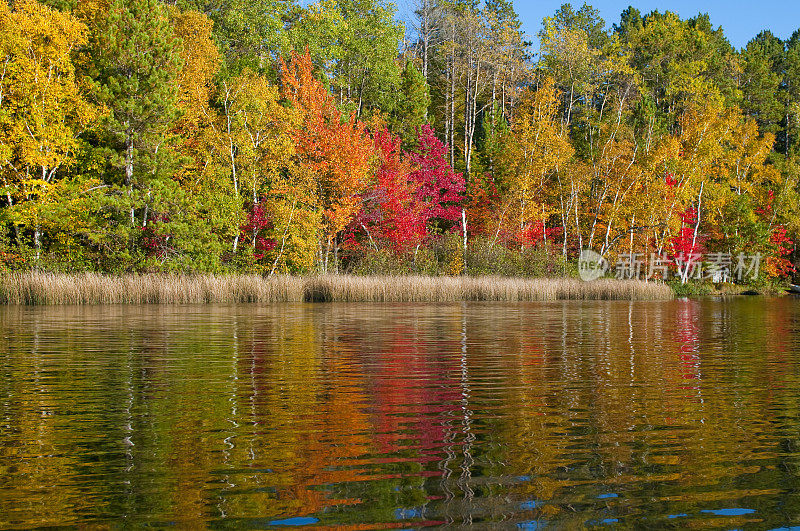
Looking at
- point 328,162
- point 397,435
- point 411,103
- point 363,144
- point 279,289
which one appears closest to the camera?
point 397,435

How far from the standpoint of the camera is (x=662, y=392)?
27.3 feet

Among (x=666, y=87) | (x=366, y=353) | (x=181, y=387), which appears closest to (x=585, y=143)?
(x=666, y=87)

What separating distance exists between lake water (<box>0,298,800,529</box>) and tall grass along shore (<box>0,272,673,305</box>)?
13.6 m

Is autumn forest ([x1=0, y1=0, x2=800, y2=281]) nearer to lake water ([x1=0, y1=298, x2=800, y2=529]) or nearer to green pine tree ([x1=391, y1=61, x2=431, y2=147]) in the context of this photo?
green pine tree ([x1=391, y1=61, x2=431, y2=147])

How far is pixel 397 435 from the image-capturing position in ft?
20.0

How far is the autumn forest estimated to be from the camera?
1250 inches

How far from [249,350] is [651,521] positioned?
925cm

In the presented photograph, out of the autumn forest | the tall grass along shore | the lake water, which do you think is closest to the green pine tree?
the autumn forest

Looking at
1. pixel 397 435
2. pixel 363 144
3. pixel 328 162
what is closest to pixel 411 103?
pixel 363 144

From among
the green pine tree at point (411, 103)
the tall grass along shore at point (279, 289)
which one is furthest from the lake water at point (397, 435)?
the green pine tree at point (411, 103)

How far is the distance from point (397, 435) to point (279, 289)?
2451cm

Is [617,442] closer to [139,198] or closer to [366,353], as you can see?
[366,353]

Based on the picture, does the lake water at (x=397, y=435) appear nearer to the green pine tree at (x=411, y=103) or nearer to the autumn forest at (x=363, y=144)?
the autumn forest at (x=363, y=144)

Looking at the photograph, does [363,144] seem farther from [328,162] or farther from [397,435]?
[397,435]
